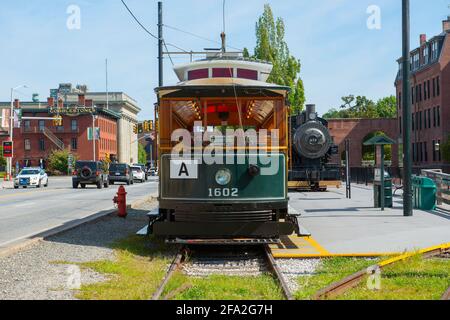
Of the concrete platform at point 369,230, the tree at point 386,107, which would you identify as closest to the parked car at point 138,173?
the concrete platform at point 369,230

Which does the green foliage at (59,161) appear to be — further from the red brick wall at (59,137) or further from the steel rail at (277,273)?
the steel rail at (277,273)

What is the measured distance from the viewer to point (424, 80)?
232ft

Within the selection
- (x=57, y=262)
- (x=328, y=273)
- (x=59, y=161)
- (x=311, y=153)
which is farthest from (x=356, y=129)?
(x=328, y=273)

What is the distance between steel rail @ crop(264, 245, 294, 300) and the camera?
25.9 ft

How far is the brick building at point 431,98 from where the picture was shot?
6538 cm

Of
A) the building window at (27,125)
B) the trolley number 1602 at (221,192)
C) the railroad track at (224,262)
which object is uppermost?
the building window at (27,125)

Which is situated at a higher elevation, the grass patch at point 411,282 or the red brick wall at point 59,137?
the red brick wall at point 59,137

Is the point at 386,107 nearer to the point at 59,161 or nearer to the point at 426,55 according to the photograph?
the point at 426,55

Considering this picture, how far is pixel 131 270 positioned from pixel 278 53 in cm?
5348

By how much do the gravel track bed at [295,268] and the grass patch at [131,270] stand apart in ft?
5.69

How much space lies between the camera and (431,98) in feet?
224

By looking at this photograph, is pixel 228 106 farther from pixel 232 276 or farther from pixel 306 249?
pixel 232 276
